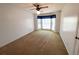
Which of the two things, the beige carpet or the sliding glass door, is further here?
the sliding glass door

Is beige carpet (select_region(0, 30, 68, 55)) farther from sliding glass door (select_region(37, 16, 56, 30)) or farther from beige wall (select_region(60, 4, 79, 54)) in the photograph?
sliding glass door (select_region(37, 16, 56, 30))

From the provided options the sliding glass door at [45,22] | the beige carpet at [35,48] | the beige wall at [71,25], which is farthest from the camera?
the sliding glass door at [45,22]

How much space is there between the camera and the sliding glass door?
25.8ft

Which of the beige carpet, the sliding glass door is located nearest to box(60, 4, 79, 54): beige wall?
the beige carpet

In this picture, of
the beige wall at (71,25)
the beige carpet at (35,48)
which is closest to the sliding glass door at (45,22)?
the beige carpet at (35,48)

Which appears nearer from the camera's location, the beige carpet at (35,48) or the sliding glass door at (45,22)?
the beige carpet at (35,48)

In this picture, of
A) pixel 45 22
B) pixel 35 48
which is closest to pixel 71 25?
A: pixel 35 48

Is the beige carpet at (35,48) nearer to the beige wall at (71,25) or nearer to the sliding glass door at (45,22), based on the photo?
the beige wall at (71,25)

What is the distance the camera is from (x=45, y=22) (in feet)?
28.0

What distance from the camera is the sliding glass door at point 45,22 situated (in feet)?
25.8

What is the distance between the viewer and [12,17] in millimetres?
3846

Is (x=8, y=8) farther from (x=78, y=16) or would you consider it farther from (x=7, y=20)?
(x=78, y=16)
